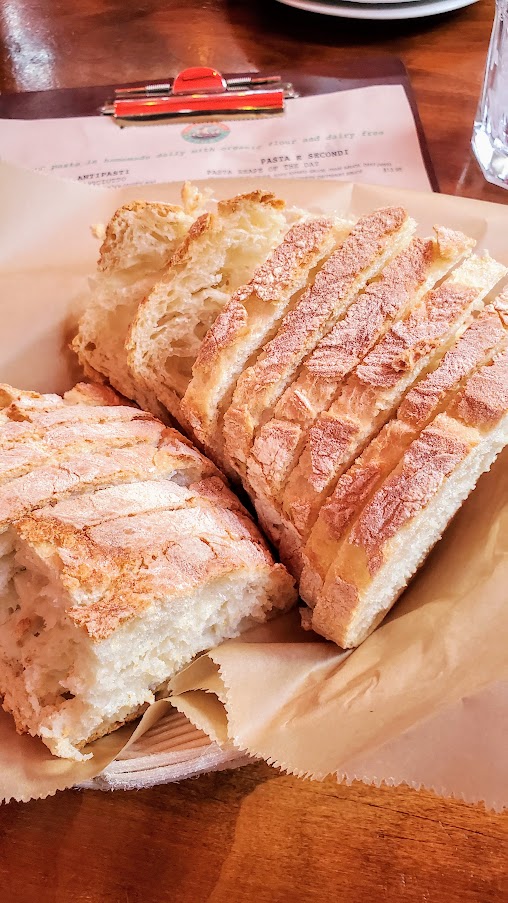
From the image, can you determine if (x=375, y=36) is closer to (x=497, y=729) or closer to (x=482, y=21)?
(x=482, y=21)

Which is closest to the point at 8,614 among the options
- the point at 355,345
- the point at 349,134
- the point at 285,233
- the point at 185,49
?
the point at 355,345

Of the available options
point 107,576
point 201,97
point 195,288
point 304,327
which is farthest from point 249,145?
point 107,576

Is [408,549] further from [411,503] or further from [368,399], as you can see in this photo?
[368,399]

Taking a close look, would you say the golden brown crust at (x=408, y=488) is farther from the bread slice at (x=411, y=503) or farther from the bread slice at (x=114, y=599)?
the bread slice at (x=114, y=599)

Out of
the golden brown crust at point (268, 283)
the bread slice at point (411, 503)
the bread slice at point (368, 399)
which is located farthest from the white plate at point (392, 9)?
the bread slice at point (411, 503)

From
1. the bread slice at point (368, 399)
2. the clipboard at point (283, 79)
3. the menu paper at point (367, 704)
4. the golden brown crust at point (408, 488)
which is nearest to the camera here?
the menu paper at point (367, 704)

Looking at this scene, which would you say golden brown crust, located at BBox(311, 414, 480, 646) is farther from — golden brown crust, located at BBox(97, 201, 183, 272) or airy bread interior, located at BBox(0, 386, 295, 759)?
golden brown crust, located at BBox(97, 201, 183, 272)
